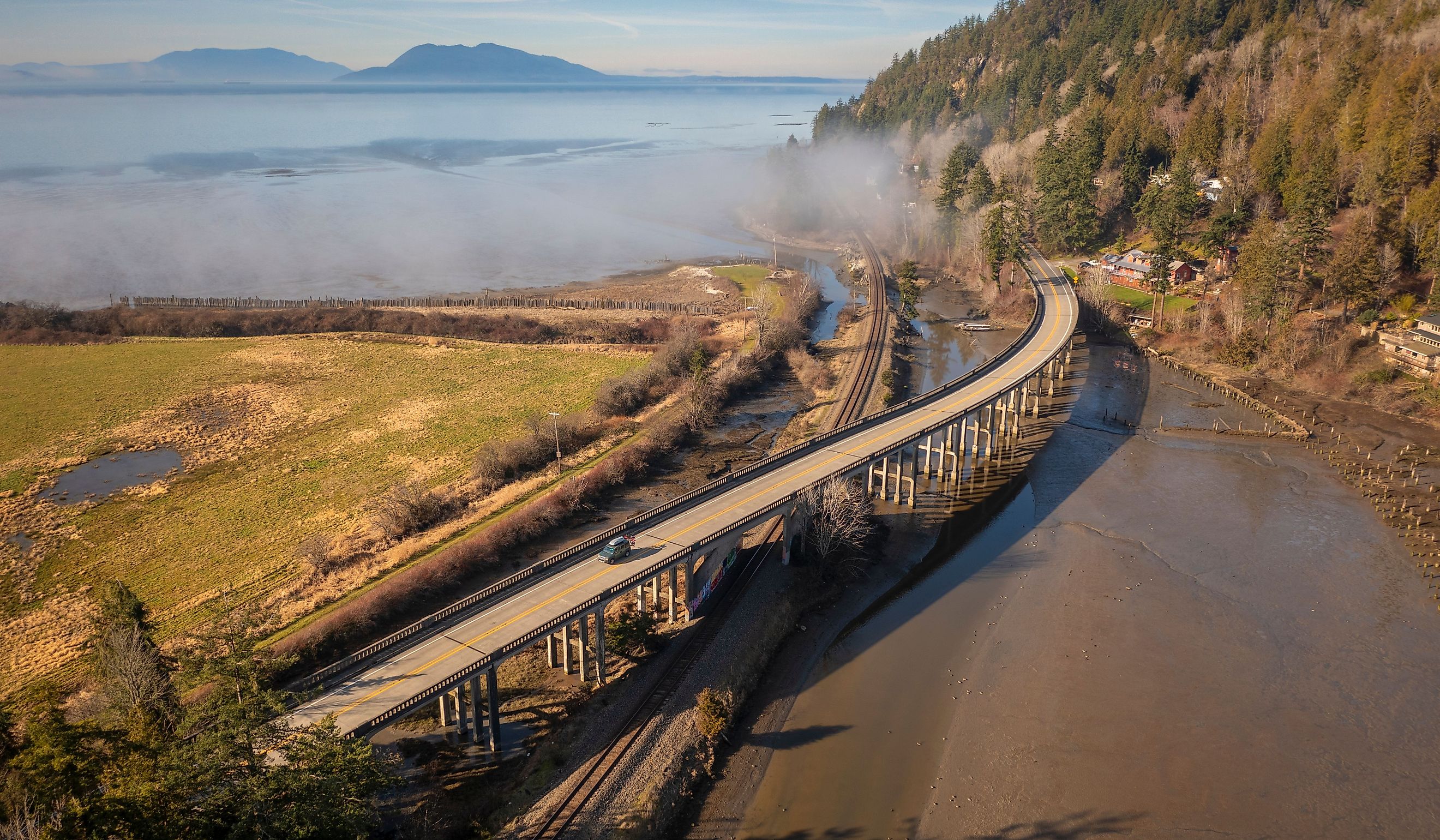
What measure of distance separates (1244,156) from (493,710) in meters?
116

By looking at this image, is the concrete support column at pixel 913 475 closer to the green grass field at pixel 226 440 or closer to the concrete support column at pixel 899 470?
the concrete support column at pixel 899 470

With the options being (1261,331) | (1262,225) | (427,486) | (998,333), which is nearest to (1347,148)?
(1262,225)

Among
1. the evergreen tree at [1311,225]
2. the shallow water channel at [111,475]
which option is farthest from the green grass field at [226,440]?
the evergreen tree at [1311,225]

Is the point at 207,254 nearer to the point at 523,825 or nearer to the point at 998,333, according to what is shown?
the point at 998,333

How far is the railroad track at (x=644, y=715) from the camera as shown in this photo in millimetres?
31859

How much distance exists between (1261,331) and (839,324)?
45.2 meters

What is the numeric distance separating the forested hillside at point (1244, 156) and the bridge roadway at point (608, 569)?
3588cm

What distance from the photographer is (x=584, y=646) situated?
39438mm

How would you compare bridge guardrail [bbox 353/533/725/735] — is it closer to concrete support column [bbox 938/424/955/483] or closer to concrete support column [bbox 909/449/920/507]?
concrete support column [bbox 909/449/920/507]

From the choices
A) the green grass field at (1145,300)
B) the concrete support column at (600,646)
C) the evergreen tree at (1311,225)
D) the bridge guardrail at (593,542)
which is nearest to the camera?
the bridge guardrail at (593,542)

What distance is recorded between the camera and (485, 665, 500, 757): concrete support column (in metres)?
35.4

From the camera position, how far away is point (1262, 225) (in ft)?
290

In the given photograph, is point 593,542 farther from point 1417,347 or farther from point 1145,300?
point 1145,300

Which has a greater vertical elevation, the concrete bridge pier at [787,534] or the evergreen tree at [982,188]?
the evergreen tree at [982,188]
